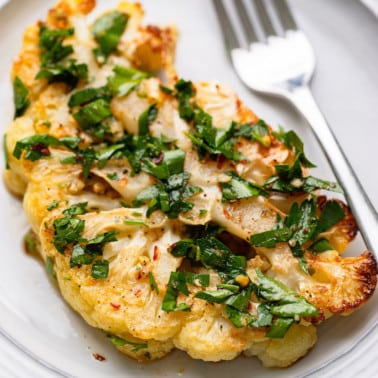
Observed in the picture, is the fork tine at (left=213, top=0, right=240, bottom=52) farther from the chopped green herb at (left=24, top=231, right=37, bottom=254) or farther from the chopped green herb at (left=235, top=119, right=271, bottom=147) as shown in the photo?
the chopped green herb at (left=24, top=231, right=37, bottom=254)

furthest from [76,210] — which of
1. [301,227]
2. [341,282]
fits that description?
[341,282]

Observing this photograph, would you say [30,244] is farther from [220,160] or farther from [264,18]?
[264,18]

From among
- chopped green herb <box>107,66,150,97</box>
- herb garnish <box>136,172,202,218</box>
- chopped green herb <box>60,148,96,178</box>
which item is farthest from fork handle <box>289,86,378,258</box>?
chopped green herb <box>60,148,96,178</box>

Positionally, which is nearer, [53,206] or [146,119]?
[53,206]

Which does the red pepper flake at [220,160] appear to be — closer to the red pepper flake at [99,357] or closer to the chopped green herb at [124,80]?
the chopped green herb at [124,80]

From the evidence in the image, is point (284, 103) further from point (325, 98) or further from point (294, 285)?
point (294, 285)

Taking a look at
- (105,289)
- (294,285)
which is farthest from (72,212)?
(294,285)
